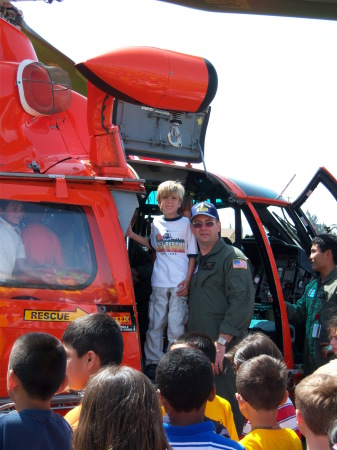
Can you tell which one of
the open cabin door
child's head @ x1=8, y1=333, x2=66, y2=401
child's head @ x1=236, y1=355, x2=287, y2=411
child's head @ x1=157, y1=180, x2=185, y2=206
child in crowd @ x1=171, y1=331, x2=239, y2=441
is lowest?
child in crowd @ x1=171, y1=331, x2=239, y2=441

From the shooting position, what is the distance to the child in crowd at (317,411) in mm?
2256

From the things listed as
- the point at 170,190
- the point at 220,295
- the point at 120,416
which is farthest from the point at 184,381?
the point at 170,190

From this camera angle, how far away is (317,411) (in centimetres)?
227

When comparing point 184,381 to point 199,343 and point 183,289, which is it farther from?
point 183,289

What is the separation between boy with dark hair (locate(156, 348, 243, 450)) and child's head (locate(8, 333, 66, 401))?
1.43ft

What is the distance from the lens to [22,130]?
4.46 meters

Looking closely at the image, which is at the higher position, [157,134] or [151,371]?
[157,134]

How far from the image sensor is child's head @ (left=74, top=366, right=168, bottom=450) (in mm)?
1693

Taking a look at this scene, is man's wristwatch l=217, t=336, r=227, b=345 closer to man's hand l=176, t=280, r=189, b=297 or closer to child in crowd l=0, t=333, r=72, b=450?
man's hand l=176, t=280, r=189, b=297

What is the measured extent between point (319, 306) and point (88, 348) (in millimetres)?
2722

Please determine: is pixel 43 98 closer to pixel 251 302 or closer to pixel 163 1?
pixel 163 1

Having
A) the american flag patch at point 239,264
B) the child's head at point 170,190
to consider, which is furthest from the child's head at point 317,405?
the child's head at point 170,190

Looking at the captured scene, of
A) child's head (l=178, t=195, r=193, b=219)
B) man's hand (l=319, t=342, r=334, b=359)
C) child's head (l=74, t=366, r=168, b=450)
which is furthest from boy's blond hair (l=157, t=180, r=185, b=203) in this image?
child's head (l=74, t=366, r=168, b=450)

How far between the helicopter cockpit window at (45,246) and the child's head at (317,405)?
75.9 inches
